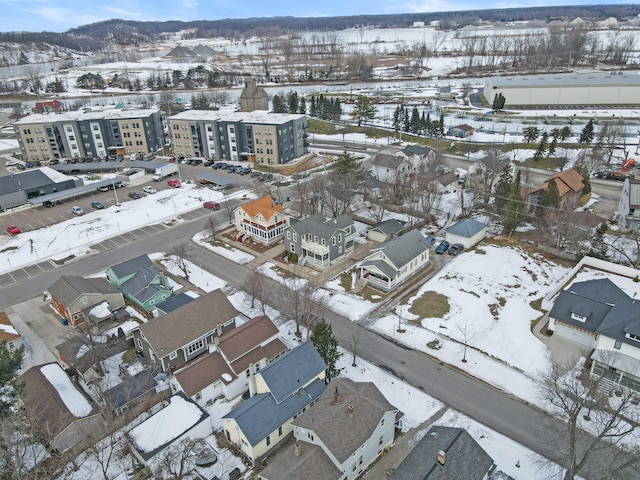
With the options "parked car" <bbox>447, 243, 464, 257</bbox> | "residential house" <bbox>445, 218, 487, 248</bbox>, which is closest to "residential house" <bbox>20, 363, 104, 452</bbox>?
"parked car" <bbox>447, 243, 464, 257</bbox>

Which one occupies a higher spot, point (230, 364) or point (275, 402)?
point (275, 402)

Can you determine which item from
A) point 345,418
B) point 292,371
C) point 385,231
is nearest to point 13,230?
point 385,231

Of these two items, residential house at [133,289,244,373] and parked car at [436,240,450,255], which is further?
parked car at [436,240,450,255]

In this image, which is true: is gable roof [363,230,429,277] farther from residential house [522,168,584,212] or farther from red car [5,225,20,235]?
red car [5,225,20,235]

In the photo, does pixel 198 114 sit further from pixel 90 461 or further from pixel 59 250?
pixel 90 461

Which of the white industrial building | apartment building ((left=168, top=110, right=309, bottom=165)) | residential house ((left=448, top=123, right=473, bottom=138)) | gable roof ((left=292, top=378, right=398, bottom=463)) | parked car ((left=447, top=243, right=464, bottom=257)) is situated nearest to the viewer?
gable roof ((left=292, top=378, right=398, bottom=463))

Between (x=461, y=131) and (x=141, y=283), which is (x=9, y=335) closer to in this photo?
(x=141, y=283)

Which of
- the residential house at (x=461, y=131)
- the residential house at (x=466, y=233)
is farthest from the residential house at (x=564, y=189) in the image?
Answer: the residential house at (x=461, y=131)

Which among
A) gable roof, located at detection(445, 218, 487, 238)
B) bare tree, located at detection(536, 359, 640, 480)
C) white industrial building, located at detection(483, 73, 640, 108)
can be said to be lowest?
bare tree, located at detection(536, 359, 640, 480)
